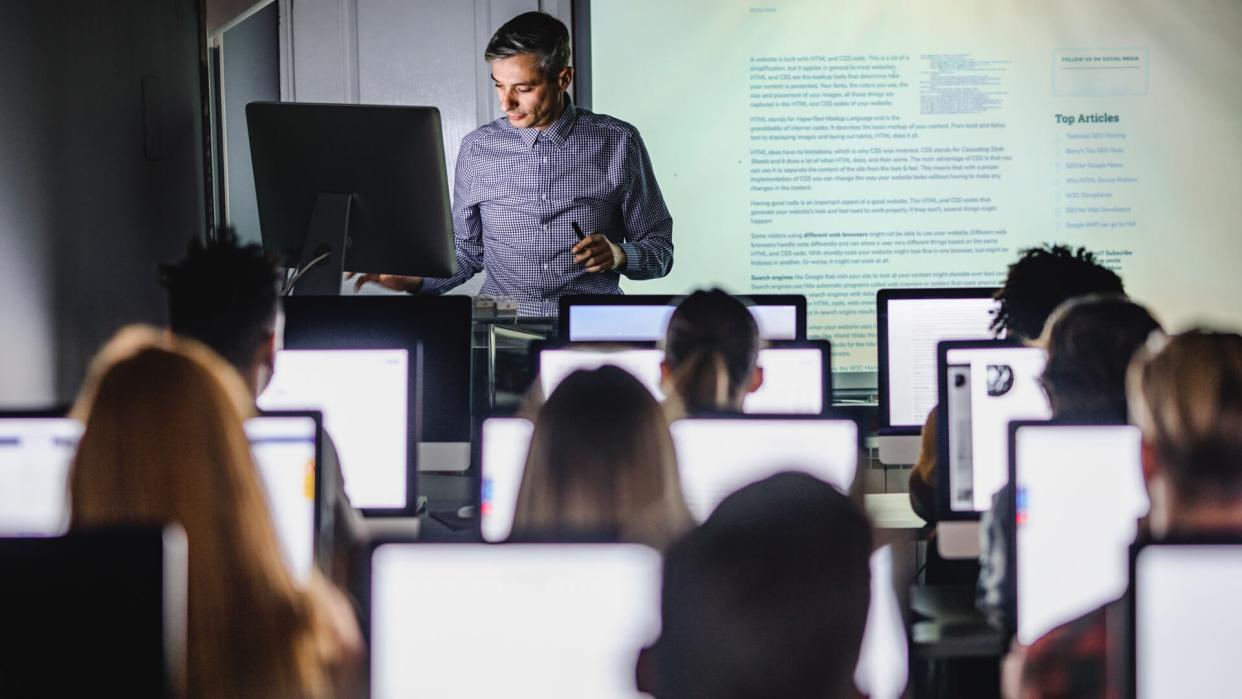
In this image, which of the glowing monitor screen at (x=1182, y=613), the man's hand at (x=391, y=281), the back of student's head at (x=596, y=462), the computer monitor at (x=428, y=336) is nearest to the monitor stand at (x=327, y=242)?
the man's hand at (x=391, y=281)

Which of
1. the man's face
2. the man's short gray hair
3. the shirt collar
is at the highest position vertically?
the man's short gray hair

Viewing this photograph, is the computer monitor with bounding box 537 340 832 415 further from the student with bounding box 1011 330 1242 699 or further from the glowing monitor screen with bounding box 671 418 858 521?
the student with bounding box 1011 330 1242 699

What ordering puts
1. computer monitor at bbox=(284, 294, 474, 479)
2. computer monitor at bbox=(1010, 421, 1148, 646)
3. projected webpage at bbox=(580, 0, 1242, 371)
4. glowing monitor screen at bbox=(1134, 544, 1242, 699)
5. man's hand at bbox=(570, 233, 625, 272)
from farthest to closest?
projected webpage at bbox=(580, 0, 1242, 371)
man's hand at bbox=(570, 233, 625, 272)
computer monitor at bbox=(284, 294, 474, 479)
computer monitor at bbox=(1010, 421, 1148, 646)
glowing monitor screen at bbox=(1134, 544, 1242, 699)

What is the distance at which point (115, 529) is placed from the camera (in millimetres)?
864

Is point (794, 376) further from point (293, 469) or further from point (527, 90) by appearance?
point (527, 90)

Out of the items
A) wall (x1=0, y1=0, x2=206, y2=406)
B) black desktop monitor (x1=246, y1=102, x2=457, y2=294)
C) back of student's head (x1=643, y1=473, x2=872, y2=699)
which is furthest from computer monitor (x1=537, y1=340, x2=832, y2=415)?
back of student's head (x1=643, y1=473, x2=872, y2=699)

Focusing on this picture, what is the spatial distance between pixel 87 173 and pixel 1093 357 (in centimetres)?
255

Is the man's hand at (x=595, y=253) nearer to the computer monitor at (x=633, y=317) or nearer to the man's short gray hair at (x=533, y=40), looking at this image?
the computer monitor at (x=633, y=317)

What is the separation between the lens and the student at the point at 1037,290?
9.21ft

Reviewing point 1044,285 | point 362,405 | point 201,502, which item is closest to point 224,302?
point 362,405

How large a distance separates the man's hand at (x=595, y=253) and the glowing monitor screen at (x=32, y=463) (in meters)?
1.85

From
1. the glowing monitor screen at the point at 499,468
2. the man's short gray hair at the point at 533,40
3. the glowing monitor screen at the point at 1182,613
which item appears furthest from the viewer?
the man's short gray hair at the point at 533,40

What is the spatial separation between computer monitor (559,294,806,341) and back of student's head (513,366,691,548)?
5.28 feet

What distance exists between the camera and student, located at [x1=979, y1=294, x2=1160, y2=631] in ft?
6.65
